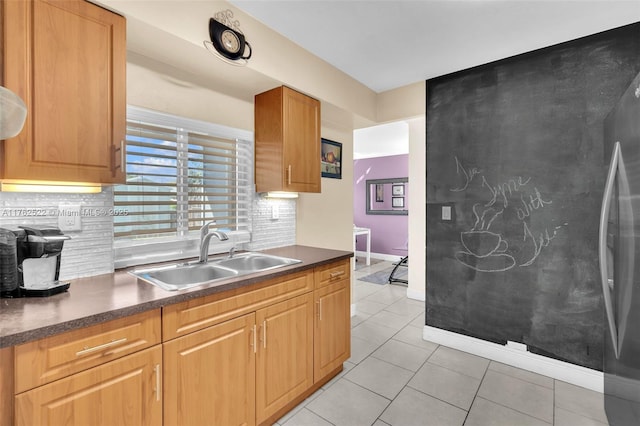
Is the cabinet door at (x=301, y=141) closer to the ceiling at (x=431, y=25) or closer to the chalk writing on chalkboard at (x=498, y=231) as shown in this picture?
the ceiling at (x=431, y=25)

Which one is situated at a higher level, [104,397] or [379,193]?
[379,193]

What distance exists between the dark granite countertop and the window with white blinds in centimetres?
42

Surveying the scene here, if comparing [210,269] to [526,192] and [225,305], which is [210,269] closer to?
[225,305]

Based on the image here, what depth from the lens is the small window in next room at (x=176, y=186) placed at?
5.94ft

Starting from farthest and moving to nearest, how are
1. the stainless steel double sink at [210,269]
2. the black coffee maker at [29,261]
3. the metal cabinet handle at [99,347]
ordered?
1. the stainless steel double sink at [210,269]
2. the black coffee maker at [29,261]
3. the metal cabinet handle at [99,347]

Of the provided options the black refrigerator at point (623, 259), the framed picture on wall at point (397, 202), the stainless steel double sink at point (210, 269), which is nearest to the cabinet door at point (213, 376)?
the stainless steel double sink at point (210, 269)

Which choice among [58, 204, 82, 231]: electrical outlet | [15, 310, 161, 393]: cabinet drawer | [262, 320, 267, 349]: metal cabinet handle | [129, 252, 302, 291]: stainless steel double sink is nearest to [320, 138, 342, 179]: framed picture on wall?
[129, 252, 302, 291]: stainless steel double sink

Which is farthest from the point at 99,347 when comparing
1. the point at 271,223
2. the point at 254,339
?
the point at 271,223

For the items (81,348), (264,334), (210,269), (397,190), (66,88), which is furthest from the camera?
(397,190)

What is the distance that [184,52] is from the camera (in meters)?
1.73

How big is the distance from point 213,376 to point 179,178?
1.27 metres

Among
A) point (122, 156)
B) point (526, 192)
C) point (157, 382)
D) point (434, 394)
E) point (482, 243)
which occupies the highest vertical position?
point (122, 156)

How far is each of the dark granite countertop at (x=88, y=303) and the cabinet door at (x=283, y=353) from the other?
285 mm

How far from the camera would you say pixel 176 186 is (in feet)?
6.63
